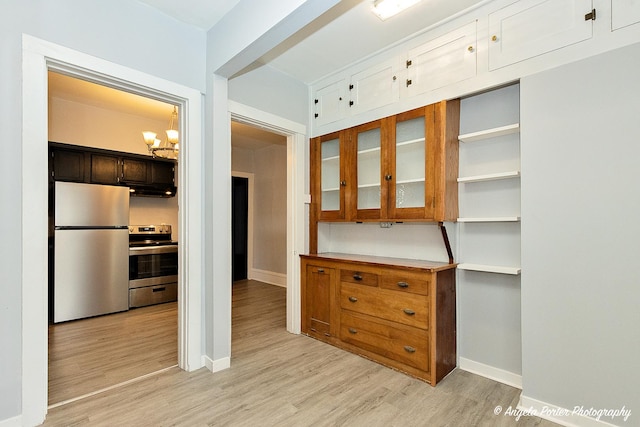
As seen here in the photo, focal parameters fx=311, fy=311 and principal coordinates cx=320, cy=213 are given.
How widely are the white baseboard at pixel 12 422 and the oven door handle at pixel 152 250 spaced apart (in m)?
2.88

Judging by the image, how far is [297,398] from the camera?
7.15 ft

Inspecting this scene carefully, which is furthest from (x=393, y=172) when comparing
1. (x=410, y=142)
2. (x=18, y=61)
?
(x=18, y=61)

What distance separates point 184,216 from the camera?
8.48 ft

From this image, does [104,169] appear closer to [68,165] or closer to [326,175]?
[68,165]

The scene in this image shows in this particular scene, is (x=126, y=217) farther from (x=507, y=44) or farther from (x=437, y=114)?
(x=507, y=44)

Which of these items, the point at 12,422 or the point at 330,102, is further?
the point at 330,102

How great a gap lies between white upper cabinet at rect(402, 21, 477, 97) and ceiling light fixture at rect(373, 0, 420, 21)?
0.52 m

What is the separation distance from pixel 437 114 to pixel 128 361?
11.1ft

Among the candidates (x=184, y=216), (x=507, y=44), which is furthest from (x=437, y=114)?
(x=184, y=216)

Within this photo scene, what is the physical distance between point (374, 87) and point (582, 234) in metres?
2.06

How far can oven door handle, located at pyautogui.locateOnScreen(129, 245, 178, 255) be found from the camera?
4.50 meters

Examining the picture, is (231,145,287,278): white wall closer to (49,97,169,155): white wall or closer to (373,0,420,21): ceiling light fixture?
(49,97,169,155): white wall

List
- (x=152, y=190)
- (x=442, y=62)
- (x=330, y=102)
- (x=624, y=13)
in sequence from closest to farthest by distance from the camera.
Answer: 1. (x=624, y=13)
2. (x=442, y=62)
3. (x=330, y=102)
4. (x=152, y=190)

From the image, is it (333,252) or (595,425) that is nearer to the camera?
(595,425)
